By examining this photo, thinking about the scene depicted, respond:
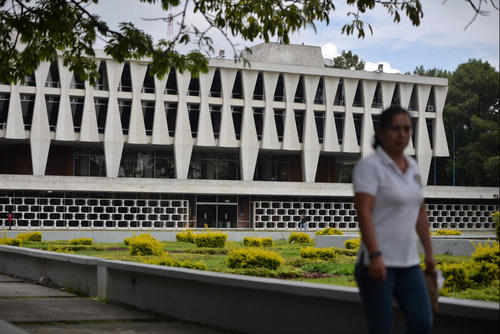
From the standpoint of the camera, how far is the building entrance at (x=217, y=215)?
53.4 meters

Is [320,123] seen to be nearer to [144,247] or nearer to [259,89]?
[259,89]

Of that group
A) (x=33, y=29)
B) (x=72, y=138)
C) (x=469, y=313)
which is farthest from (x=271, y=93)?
(x=469, y=313)

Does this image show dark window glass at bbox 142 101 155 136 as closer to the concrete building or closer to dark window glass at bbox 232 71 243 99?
the concrete building

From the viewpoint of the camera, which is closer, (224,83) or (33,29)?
(33,29)

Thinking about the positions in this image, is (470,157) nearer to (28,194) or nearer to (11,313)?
(28,194)

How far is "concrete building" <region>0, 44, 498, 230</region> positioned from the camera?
163ft

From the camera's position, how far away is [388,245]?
171 inches

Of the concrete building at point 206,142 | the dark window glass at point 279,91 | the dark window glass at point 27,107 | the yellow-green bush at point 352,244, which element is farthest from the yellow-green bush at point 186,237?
the dark window glass at point 279,91

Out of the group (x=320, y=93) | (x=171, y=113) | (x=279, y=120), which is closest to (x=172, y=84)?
(x=171, y=113)

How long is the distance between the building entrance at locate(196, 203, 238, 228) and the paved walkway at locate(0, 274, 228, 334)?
41937mm

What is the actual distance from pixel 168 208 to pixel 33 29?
41.8 metres

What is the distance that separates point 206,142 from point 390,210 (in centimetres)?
4941

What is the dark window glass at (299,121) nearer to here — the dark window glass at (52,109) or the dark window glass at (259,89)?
the dark window glass at (259,89)

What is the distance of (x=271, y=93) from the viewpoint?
5509 cm
